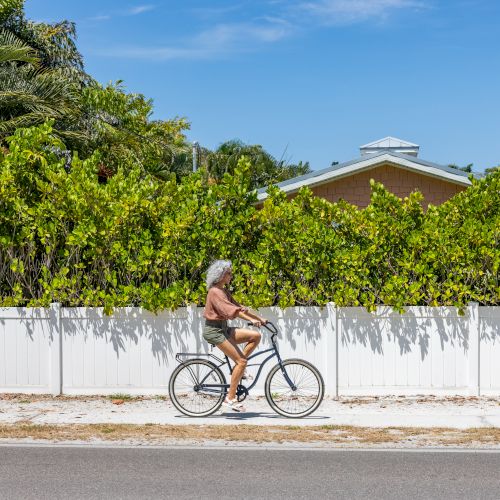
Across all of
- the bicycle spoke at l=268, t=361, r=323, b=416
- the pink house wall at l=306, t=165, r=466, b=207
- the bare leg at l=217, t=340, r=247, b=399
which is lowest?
the bicycle spoke at l=268, t=361, r=323, b=416

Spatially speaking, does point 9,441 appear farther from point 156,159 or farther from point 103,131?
point 156,159

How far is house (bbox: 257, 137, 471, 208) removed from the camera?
22172 mm

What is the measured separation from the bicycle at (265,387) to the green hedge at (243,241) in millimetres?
1672

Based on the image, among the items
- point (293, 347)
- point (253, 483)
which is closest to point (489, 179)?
point (293, 347)

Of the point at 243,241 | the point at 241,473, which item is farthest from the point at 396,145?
the point at 241,473

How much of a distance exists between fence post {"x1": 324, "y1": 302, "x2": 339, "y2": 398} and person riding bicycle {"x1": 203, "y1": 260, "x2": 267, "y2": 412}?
2004mm

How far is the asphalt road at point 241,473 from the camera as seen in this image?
23.3 feet

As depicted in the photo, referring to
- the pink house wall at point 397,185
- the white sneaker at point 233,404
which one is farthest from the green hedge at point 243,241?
the pink house wall at point 397,185

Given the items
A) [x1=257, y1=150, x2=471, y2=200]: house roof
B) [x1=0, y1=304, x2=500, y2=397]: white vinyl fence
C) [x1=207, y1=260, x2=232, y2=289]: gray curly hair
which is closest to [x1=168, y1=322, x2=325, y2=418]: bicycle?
[x1=207, y1=260, x2=232, y2=289]: gray curly hair

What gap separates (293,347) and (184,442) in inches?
134

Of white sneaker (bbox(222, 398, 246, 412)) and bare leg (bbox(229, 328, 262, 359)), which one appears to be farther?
white sneaker (bbox(222, 398, 246, 412))

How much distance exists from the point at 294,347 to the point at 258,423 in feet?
6.95

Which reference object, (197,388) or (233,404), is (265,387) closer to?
(233,404)

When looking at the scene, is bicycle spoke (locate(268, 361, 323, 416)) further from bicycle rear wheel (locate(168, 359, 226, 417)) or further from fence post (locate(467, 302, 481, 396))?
fence post (locate(467, 302, 481, 396))
